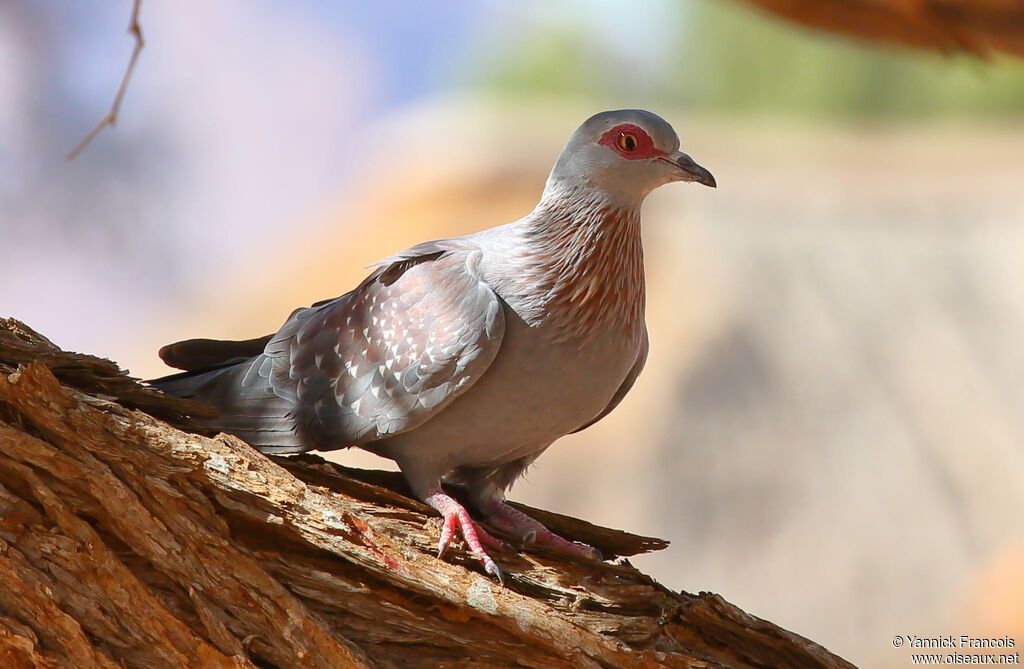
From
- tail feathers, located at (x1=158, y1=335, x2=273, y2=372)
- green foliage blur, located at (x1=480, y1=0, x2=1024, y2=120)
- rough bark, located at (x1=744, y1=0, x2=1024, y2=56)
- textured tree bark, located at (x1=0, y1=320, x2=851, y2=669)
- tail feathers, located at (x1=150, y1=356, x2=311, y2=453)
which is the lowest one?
textured tree bark, located at (x1=0, y1=320, x2=851, y2=669)

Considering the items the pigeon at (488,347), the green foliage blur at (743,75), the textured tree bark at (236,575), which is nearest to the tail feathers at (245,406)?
the pigeon at (488,347)

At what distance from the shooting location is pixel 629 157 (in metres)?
3.35

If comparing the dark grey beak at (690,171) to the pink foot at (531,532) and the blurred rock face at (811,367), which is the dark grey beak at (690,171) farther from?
the blurred rock face at (811,367)

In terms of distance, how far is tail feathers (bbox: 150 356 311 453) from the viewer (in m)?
3.39

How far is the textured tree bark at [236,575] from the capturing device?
271 cm

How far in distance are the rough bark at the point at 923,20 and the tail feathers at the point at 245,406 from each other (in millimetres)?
Answer: 2186

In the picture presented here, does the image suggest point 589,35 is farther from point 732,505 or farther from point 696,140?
point 732,505

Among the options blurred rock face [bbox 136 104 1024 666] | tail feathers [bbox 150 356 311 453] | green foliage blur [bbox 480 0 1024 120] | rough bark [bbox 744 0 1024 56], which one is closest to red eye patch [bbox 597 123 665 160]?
rough bark [bbox 744 0 1024 56]

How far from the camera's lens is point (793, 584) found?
10.9m

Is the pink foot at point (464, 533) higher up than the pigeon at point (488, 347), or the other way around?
the pigeon at point (488, 347)

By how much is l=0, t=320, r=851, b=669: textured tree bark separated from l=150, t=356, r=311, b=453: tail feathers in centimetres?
16

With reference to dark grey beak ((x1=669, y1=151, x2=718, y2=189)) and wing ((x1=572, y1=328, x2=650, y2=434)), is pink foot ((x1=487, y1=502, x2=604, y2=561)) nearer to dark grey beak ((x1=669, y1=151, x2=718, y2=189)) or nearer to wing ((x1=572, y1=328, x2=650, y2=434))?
wing ((x1=572, y1=328, x2=650, y2=434))

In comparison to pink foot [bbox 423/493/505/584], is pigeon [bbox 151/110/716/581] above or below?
above

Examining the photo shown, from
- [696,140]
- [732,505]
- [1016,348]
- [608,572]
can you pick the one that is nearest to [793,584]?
[732,505]
